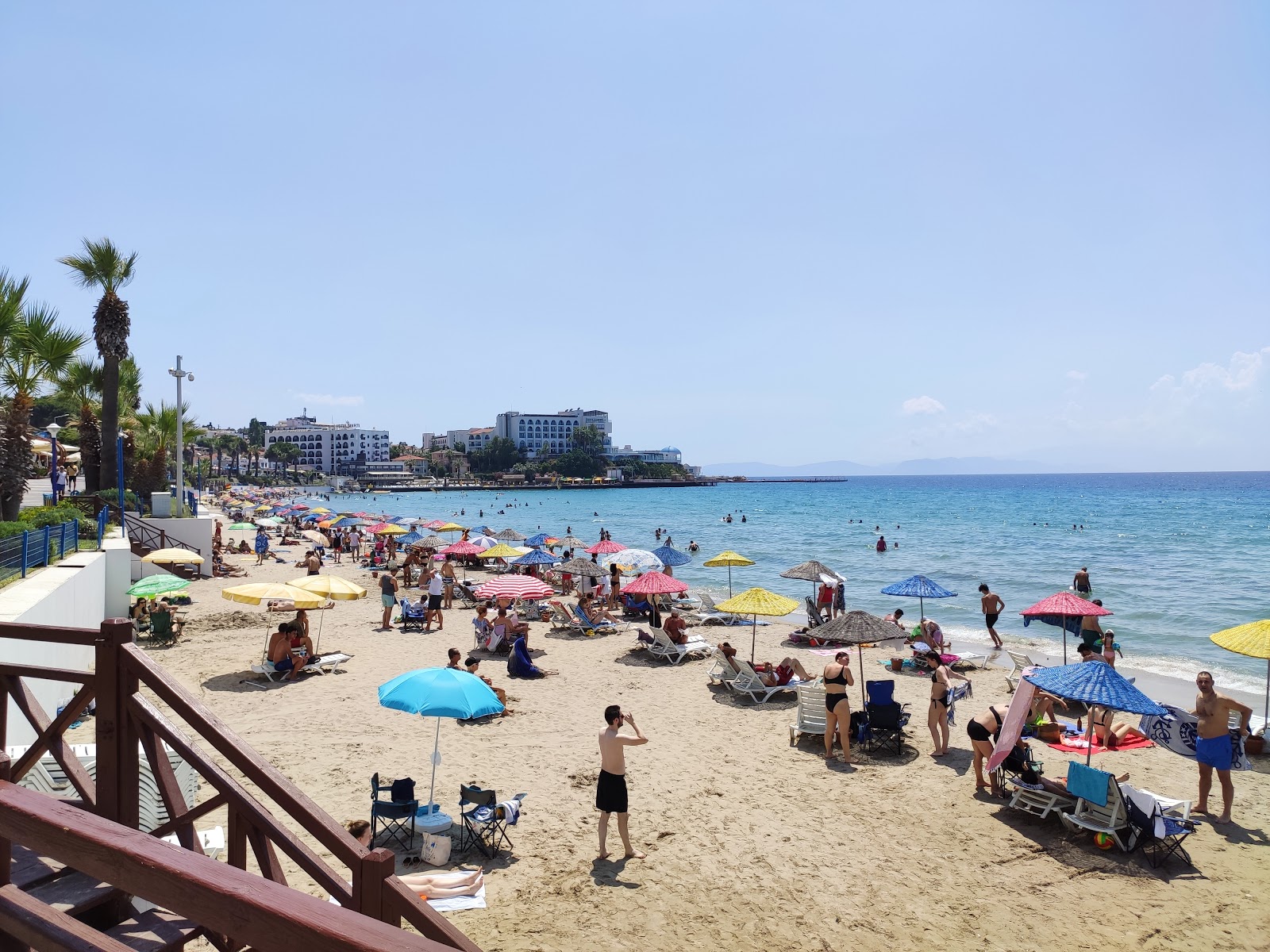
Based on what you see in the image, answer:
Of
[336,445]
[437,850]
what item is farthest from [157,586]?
[336,445]

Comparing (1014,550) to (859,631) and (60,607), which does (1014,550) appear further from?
(60,607)

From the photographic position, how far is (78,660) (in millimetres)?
10664

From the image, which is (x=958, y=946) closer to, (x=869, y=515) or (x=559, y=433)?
(x=869, y=515)

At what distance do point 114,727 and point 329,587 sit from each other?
11126 millimetres

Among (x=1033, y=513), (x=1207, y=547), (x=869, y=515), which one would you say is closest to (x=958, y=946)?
(x=1207, y=547)

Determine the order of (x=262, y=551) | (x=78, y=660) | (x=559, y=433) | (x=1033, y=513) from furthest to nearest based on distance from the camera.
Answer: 1. (x=559, y=433)
2. (x=1033, y=513)
3. (x=262, y=551)
4. (x=78, y=660)

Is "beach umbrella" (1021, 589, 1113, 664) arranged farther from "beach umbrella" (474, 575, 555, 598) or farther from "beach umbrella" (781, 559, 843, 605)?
"beach umbrella" (474, 575, 555, 598)

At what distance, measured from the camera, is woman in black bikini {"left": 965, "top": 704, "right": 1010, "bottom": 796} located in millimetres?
8164

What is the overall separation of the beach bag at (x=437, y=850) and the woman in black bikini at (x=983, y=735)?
5458 millimetres

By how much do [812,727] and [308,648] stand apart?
8.55 meters

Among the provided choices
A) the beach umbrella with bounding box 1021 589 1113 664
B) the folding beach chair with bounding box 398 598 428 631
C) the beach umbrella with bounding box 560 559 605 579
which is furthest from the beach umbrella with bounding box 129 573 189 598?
the beach umbrella with bounding box 1021 589 1113 664

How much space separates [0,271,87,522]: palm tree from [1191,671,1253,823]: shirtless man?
1929 centimetres

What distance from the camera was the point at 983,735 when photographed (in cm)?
816

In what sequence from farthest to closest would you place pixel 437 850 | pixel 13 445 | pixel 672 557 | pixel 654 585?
pixel 672 557 → pixel 13 445 → pixel 654 585 → pixel 437 850
